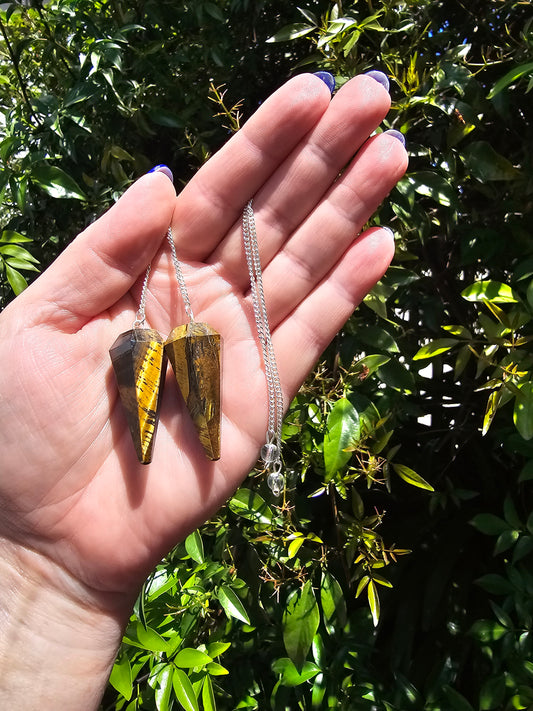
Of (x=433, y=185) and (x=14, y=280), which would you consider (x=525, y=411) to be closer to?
(x=433, y=185)

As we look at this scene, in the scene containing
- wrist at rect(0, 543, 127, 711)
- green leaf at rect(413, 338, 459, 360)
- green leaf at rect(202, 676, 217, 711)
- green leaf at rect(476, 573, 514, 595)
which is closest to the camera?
wrist at rect(0, 543, 127, 711)

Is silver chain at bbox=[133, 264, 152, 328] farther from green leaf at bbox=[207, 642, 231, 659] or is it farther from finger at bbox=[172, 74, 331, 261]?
green leaf at bbox=[207, 642, 231, 659]

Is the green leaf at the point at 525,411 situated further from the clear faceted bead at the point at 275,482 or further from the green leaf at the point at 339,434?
the clear faceted bead at the point at 275,482

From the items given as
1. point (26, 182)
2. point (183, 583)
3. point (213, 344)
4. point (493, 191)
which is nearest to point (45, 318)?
point (213, 344)

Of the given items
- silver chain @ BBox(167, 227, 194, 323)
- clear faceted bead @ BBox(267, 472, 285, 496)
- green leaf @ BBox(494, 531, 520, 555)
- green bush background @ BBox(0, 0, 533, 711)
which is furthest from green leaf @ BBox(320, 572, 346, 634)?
silver chain @ BBox(167, 227, 194, 323)

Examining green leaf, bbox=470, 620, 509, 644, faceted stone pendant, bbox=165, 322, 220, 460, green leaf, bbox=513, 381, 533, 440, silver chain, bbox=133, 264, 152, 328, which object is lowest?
green leaf, bbox=470, 620, 509, 644

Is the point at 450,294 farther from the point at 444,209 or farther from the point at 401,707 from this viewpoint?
the point at 401,707

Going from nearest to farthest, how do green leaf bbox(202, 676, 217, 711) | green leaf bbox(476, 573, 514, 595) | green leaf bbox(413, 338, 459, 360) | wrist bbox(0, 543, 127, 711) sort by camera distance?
wrist bbox(0, 543, 127, 711)
green leaf bbox(202, 676, 217, 711)
green leaf bbox(413, 338, 459, 360)
green leaf bbox(476, 573, 514, 595)
